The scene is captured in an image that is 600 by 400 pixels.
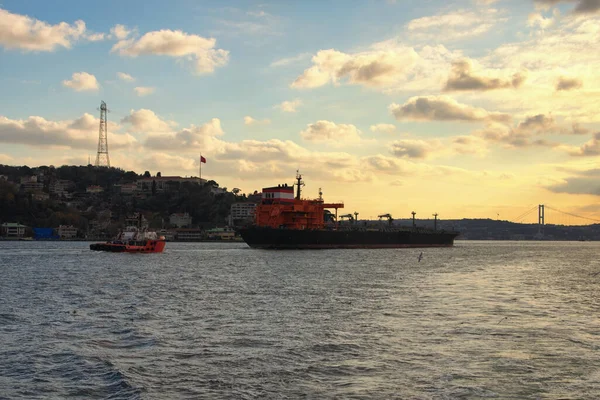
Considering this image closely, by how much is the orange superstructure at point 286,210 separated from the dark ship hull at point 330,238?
3.36 metres

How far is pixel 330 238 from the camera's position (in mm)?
113062

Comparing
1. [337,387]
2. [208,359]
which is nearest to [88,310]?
[208,359]

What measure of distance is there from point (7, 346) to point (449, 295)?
84.3 feet

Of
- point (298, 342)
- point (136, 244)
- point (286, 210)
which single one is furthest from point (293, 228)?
point (298, 342)

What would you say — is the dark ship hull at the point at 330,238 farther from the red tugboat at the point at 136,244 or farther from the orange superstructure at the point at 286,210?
the red tugboat at the point at 136,244

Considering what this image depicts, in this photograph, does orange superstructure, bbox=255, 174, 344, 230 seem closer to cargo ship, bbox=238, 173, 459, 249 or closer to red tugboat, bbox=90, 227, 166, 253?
cargo ship, bbox=238, 173, 459, 249

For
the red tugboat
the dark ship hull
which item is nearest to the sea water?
the red tugboat

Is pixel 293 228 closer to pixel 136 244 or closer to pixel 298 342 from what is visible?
pixel 136 244

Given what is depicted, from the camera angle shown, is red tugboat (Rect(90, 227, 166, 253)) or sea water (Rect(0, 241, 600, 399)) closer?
sea water (Rect(0, 241, 600, 399))

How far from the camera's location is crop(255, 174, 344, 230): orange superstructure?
10831 centimetres

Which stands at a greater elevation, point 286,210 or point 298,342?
point 286,210

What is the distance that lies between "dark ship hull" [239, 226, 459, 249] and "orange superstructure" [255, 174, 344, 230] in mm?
3358

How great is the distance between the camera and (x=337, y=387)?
1680 centimetres

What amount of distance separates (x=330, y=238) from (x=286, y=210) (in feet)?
35.8
